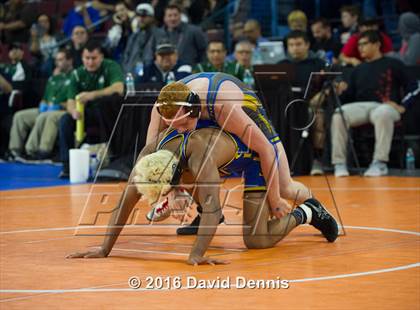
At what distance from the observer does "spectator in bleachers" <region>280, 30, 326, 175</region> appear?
39.8ft

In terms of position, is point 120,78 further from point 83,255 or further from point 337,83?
point 83,255

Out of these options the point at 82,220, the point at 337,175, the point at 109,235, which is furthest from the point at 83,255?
the point at 337,175

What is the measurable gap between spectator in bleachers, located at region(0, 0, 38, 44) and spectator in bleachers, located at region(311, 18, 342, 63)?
24.0ft

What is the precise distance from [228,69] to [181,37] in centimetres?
175

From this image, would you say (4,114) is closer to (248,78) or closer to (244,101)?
(248,78)

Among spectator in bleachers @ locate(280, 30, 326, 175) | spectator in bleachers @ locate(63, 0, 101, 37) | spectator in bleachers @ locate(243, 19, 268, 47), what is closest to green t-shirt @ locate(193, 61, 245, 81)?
spectator in bleachers @ locate(280, 30, 326, 175)

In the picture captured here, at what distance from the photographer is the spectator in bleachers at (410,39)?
13.0 m

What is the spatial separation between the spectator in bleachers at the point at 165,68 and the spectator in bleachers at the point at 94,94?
405 millimetres

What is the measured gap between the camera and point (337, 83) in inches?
480

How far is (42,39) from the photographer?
17.9 meters

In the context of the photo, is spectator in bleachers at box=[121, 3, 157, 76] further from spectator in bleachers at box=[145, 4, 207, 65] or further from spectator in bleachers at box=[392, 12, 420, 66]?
spectator in bleachers at box=[392, 12, 420, 66]

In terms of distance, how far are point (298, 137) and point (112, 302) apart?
8150mm

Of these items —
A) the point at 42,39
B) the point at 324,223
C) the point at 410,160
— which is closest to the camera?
the point at 324,223

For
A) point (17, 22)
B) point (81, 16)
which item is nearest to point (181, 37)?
point (81, 16)
